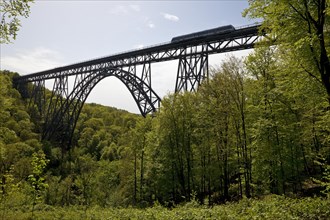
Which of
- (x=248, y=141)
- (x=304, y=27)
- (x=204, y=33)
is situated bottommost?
(x=248, y=141)

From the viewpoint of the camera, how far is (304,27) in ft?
26.9

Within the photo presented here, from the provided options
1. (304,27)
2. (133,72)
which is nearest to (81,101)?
(133,72)

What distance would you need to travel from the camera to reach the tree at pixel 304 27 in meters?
7.62

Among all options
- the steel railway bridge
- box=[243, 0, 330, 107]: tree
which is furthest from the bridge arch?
box=[243, 0, 330, 107]: tree

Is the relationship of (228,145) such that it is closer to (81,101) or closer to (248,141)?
(248,141)

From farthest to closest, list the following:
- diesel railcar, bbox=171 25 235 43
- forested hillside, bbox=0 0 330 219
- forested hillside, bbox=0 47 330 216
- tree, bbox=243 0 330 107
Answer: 1. diesel railcar, bbox=171 25 235 43
2. forested hillside, bbox=0 47 330 216
3. forested hillside, bbox=0 0 330 219
4. tree, bbox=243 0 330 107

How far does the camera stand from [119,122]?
81.0 m

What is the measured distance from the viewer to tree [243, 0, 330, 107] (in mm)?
7625

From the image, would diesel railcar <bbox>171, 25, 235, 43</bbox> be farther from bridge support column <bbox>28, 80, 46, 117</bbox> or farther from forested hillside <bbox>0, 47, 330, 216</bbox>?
bridge support column <bbox>28, 80, 46, 117</bbox>

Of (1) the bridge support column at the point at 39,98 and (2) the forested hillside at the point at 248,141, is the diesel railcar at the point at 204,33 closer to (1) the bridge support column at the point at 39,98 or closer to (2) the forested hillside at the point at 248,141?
(2) the forested hillside at the point at 248,141

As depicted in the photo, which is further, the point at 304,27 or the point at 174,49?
the point at 174,49

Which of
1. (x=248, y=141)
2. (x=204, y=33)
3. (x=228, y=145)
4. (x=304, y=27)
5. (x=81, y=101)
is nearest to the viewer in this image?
(x=304, y=27)

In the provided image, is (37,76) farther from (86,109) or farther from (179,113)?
(179,113)

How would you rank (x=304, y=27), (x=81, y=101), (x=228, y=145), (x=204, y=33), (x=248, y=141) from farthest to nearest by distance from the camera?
(x=81, y=101)
(x=204, y=33)
(x=228, y=145)
(x=248, y=141)
(x=304, y=27)
